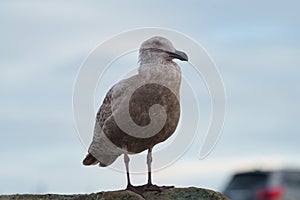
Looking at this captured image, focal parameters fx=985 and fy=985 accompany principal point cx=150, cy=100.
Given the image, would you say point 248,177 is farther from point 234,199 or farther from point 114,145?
point 114,145

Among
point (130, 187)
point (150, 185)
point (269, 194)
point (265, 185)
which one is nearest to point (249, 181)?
point (265, 185)

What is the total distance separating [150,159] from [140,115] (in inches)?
34.9

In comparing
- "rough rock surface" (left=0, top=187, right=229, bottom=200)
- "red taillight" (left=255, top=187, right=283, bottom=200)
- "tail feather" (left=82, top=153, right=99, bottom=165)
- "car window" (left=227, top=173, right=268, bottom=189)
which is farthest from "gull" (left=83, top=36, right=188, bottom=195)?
"car window" (left=227, top=173, right=268, bottom=189)

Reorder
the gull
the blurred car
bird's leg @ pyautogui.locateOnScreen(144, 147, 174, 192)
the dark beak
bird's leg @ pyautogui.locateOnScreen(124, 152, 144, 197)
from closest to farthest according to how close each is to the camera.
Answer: the gull < the dark beak < bird's leg @ pyautogui.locateOnScreen(124, 152, 144, 197) < bird's leg @ pyautogui.locateOnScreen(144, 147, 174, 192) < the blurred car

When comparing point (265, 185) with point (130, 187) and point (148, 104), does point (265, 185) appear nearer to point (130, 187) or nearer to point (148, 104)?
point (130, 187)

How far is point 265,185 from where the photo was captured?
24.2 m

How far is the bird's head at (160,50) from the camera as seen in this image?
558 inches

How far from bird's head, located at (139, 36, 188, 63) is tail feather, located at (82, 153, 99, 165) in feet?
7.21

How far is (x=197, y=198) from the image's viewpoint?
14.3 m

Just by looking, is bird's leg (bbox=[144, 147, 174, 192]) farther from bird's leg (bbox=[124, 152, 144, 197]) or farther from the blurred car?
the blurred car

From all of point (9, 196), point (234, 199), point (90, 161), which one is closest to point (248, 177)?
point (234, 199)

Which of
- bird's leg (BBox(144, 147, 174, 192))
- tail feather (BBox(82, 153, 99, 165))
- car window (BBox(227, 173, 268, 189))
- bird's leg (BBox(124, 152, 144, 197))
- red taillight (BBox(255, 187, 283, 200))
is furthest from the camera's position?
car window (BBox(227, 173, 268, 189))

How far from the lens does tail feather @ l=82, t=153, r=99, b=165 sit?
15.7 meters

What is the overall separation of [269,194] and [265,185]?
0.53 metres
